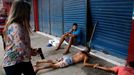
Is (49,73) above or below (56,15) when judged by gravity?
below

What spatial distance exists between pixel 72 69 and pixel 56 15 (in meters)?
5.78

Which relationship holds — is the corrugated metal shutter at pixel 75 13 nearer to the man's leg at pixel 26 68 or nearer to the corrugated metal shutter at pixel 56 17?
the corrugated metal shutter at pixel 56 17

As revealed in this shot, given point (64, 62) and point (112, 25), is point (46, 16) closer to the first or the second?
point (112, 25)

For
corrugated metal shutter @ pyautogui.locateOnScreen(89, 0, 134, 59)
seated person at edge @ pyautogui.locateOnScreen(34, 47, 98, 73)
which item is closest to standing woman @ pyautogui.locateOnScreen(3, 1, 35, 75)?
seated person at edge @ pyautogui.locateOnScreen(34, 47, 98, 73)

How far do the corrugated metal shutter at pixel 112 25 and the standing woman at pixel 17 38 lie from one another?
12.0 ft

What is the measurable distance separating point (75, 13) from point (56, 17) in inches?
98.5

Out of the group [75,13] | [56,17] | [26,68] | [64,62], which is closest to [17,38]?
[26,68]

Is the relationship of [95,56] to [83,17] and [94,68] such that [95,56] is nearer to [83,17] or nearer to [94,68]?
[94,68]

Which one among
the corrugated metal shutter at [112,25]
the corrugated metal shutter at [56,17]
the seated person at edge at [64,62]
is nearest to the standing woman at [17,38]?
the seated person at edge at [64,62]

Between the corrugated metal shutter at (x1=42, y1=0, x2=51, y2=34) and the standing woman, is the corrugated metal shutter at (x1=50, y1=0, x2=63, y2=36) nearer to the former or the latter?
the corrugated metal shutter at (x1=42, y1=0, x2=51, y2=34)

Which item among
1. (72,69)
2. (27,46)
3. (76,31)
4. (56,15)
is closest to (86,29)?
(76,31)

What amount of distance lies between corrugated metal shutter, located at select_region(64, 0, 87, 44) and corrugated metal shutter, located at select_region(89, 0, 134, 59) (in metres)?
0.51

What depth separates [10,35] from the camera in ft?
8.40

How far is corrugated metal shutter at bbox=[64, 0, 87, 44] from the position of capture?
7985mm
